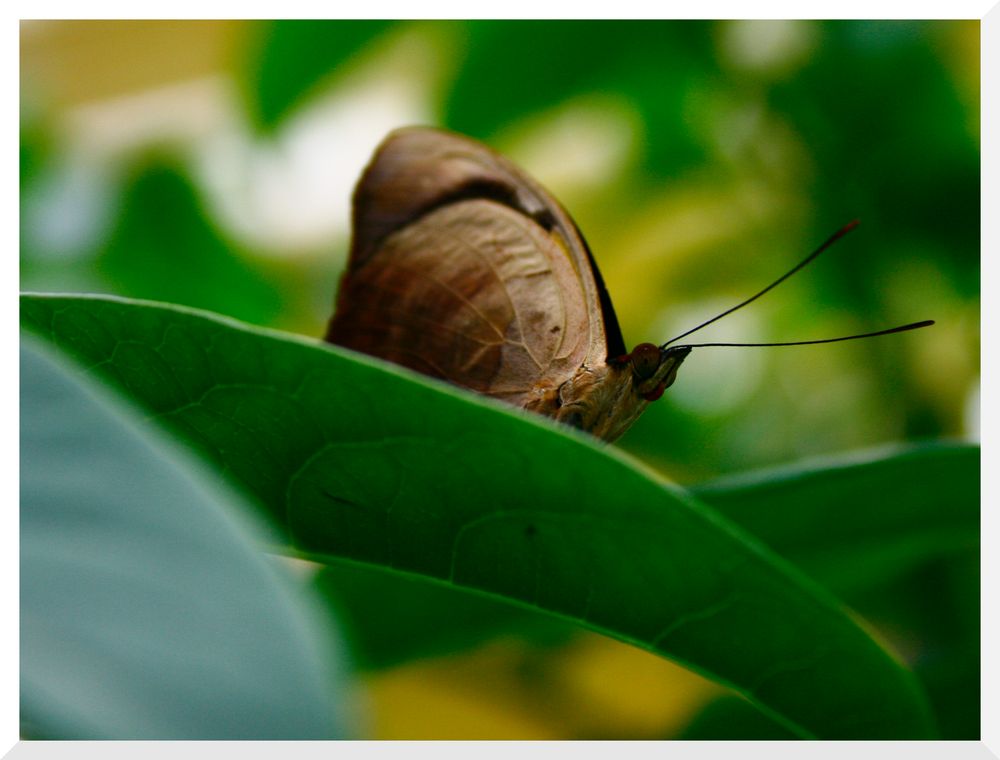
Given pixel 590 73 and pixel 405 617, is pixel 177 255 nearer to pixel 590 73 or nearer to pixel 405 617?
pixel 590 73

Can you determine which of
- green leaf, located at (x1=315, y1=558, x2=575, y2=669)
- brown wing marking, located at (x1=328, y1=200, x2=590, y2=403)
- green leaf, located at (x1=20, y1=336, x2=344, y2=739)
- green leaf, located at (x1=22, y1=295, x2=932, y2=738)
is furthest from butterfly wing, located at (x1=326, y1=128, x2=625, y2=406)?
green leaf, located at (x1=20, y1=336, x2=344, y2=739)

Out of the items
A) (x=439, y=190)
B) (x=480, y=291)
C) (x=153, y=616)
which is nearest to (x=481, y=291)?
(x=480, y=291)

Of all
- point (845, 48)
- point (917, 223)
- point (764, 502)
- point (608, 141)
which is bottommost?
point (764, 502)

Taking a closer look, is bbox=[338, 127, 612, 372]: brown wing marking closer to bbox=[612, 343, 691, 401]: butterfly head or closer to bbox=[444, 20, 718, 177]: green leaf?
bbox=[612, 343, 691, 401]: butterfly head

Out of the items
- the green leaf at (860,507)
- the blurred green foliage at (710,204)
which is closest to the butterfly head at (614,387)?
the green leaf at (860,507)
